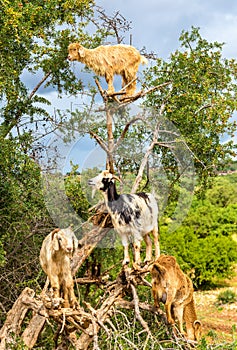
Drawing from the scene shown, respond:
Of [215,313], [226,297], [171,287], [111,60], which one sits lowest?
[215,313]

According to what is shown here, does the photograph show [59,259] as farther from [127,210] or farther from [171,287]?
[171,287]

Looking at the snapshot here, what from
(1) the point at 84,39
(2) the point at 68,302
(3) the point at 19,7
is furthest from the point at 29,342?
(1) the point at 84,39

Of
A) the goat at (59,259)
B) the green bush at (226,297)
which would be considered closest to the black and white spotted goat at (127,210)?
the goat at (59,259)

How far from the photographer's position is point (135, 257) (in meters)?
3.06

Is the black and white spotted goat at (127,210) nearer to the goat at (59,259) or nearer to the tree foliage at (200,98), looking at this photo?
the goat at (59,259)

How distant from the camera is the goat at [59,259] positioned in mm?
2615

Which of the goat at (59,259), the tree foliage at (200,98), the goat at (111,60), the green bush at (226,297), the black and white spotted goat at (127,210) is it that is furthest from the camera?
the green bush at (226,297)

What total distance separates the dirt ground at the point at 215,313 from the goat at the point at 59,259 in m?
4.63

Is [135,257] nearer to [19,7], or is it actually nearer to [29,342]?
[29,342]

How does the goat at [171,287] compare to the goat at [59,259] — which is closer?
the goat at [59,259]

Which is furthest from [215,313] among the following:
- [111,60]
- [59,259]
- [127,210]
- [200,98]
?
[59,259]

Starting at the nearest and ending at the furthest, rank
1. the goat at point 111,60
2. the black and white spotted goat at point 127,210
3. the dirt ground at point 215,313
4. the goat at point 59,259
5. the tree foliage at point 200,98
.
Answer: the goat at point 59,259, the black and white spotted goat at point 127,210, the goat at point 111,60, the tree foliage at point 200,98, the dirt ground at point 215,313

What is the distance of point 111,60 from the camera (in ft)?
11.7

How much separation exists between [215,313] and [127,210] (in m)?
6.20
